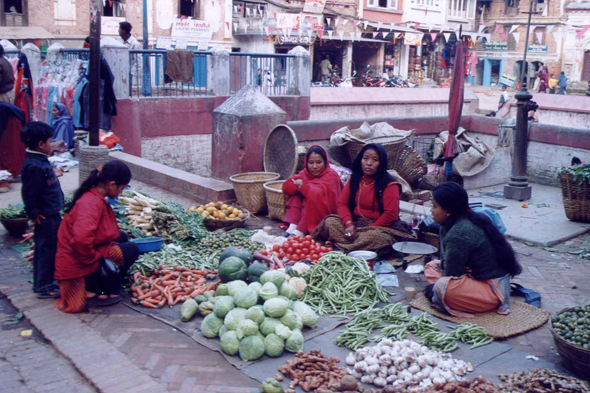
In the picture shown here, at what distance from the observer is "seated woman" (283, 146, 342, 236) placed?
678 cm

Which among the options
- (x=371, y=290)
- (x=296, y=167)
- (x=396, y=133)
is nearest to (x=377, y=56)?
(x=396, y=133)

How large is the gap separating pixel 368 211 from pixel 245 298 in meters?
2.44

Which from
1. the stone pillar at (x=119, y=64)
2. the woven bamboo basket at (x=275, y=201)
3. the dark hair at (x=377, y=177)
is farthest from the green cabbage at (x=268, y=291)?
the stone pillar at (x=119, y=64)

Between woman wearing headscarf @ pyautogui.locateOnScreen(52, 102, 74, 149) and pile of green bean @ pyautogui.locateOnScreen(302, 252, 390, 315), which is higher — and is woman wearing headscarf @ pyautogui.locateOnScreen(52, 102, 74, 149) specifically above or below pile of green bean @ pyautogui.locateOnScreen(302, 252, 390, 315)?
above

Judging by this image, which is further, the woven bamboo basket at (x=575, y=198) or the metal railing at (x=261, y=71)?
the metal railing at (x=261, y=71)

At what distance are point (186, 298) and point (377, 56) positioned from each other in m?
34.4

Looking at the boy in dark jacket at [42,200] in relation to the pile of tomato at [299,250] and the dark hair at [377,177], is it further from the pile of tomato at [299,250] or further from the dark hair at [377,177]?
the dark hair at [377,177]

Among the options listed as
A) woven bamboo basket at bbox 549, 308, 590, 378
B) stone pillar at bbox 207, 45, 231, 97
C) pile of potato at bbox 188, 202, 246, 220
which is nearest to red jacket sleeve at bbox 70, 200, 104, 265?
pile of potato at bbox 188, 202, 246, 220

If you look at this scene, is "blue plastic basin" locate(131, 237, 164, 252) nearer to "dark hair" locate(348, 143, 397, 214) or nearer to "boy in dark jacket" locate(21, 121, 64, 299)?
"boy in dark jacket" locate(21, 121, 64, 299)

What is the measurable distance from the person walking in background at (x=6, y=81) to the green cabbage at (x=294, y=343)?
7.96 metres

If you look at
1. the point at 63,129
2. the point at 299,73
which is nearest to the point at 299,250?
the point at 63,129

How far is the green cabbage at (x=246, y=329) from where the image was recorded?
13.4ft

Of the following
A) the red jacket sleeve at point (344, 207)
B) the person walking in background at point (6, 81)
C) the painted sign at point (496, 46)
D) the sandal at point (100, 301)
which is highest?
the painted sign at point (496, 46)

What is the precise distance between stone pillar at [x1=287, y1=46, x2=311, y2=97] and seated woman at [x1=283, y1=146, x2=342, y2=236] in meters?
7.38
